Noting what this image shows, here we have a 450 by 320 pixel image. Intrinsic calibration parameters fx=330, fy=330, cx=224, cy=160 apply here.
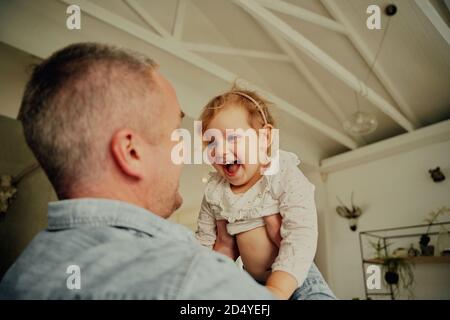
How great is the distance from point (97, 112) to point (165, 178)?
0.15m

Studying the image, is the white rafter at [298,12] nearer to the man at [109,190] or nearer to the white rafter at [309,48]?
the white rafter at [309,48]

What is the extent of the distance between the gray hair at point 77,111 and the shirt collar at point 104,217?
0.19 feet

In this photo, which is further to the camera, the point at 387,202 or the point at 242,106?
the point at 387,202

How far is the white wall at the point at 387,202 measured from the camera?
3301mm

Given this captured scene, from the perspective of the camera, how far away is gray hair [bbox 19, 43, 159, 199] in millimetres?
471

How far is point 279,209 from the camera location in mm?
854

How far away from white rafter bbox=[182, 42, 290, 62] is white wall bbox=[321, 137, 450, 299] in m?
1.76

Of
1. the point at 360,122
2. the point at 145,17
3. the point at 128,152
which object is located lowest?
the point at 128,152

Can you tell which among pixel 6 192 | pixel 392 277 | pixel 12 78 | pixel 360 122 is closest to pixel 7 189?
pixel 6 192

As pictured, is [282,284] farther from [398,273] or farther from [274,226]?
[398,273]

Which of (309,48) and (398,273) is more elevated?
(309,48)

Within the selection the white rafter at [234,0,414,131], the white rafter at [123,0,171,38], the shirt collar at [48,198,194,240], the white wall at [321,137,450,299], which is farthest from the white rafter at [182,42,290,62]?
the shirt collar at [48,198,194,240]

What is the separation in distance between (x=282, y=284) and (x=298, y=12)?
7.05ft

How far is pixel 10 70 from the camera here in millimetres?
2432
